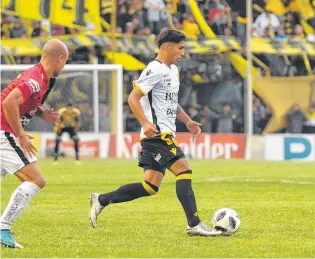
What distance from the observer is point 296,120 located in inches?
1339

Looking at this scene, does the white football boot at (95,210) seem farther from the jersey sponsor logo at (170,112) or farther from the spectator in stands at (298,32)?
the spectator in stands at (298,32)

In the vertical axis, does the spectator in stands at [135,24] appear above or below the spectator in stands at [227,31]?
above

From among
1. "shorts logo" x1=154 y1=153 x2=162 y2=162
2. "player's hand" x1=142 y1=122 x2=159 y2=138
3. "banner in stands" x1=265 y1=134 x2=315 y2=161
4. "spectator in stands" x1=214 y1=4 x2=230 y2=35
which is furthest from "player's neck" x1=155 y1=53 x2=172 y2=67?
"spectator in stands" x1=214 y1=4 x2=230 y2=35

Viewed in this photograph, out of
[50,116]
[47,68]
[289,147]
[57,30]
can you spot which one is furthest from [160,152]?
[57,30]

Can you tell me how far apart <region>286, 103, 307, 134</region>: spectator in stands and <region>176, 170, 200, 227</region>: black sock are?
2310 cm

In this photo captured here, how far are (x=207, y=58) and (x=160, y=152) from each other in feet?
83.6

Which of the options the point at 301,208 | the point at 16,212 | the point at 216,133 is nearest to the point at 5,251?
the point at 16,212

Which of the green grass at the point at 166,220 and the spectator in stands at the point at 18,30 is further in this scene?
the spectator in stands at the point at 18,30

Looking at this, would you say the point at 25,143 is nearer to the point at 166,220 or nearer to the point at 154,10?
the point at 166,220

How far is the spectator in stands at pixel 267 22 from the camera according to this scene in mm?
37000

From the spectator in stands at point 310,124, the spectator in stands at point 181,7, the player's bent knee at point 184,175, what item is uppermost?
the spectator in stands at point 181,7

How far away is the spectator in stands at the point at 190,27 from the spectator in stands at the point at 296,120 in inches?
204

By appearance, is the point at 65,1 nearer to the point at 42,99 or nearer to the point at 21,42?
the point at 21,42

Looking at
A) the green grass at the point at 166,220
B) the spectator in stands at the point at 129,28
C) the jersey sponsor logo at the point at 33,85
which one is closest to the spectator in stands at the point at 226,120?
the spectator in stands at the point at 129,28
